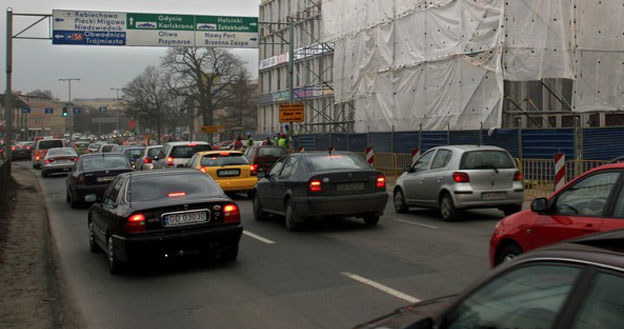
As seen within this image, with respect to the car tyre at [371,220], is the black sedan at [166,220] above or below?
above

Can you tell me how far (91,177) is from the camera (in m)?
18.3

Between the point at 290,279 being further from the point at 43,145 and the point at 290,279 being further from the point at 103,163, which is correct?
the point at 43,145

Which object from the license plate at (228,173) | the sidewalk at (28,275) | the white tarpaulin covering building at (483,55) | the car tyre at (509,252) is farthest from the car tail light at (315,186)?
the white tarpaulin covering building at (483,55)

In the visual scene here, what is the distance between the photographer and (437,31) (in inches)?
976

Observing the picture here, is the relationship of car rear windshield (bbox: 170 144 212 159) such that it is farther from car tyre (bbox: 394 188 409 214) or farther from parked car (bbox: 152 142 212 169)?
car tyre (bbox: 394 188 409 214)

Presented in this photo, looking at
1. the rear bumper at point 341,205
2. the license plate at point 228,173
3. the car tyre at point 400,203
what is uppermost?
the license plate at point 228,173

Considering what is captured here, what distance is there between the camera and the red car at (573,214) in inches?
234

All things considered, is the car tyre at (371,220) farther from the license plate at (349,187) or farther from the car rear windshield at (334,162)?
the car rear windshield at (334,162)

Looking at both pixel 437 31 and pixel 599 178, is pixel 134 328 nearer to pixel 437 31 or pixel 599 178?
pixel 599 178

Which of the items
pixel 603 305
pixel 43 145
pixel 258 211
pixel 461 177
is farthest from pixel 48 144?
pixel 603 305

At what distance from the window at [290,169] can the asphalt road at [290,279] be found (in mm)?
1131

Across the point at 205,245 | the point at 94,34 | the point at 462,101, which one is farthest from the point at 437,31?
the point at 205,245

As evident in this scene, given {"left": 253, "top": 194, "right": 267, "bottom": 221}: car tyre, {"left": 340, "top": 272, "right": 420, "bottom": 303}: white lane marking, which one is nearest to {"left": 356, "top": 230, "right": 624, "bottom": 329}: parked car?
{"left": 340, "top": 272, "right": 420, "bottom": 303}: white lane marking

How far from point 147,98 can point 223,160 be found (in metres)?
74.9
